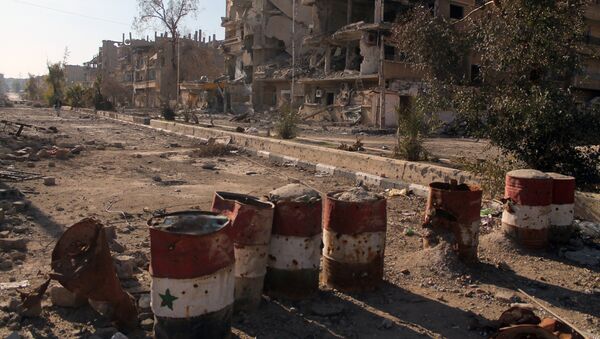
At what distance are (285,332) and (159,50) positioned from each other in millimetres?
64654

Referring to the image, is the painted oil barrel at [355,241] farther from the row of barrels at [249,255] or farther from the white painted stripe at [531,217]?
the white painted stripe at [531,217]

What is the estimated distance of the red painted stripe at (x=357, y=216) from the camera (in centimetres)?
409

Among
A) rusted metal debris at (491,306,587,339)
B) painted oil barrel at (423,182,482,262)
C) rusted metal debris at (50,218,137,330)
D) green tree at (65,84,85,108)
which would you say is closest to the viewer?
rusted metal debris at (491,306,587,339)

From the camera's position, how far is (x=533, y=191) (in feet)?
17.5

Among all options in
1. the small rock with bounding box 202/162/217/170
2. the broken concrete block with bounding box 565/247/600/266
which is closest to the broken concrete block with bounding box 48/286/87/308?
the broken concrete block with bounding box 565/247/600/266

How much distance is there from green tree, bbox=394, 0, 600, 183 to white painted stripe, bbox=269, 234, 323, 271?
4.15 meters

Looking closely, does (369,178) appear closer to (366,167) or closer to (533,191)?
(366,167)

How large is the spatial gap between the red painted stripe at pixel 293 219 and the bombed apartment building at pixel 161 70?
47992 mm

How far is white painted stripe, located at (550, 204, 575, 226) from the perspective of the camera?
217 inches

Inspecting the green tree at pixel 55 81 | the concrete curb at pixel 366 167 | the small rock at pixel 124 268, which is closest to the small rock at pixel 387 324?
the small rock at pixel 124 268

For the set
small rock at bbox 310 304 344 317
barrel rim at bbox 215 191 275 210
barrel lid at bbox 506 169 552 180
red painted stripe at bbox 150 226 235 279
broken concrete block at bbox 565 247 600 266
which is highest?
barrel lid at bbox 506 169 552 180

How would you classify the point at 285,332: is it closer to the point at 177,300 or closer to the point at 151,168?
the point at 177,300

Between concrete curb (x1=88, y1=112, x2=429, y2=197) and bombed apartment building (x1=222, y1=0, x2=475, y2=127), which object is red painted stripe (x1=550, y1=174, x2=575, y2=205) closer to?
concrete curb (x1=88, y1=112, x2=429, y2=197)

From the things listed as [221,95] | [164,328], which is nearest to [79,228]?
[164,328]
